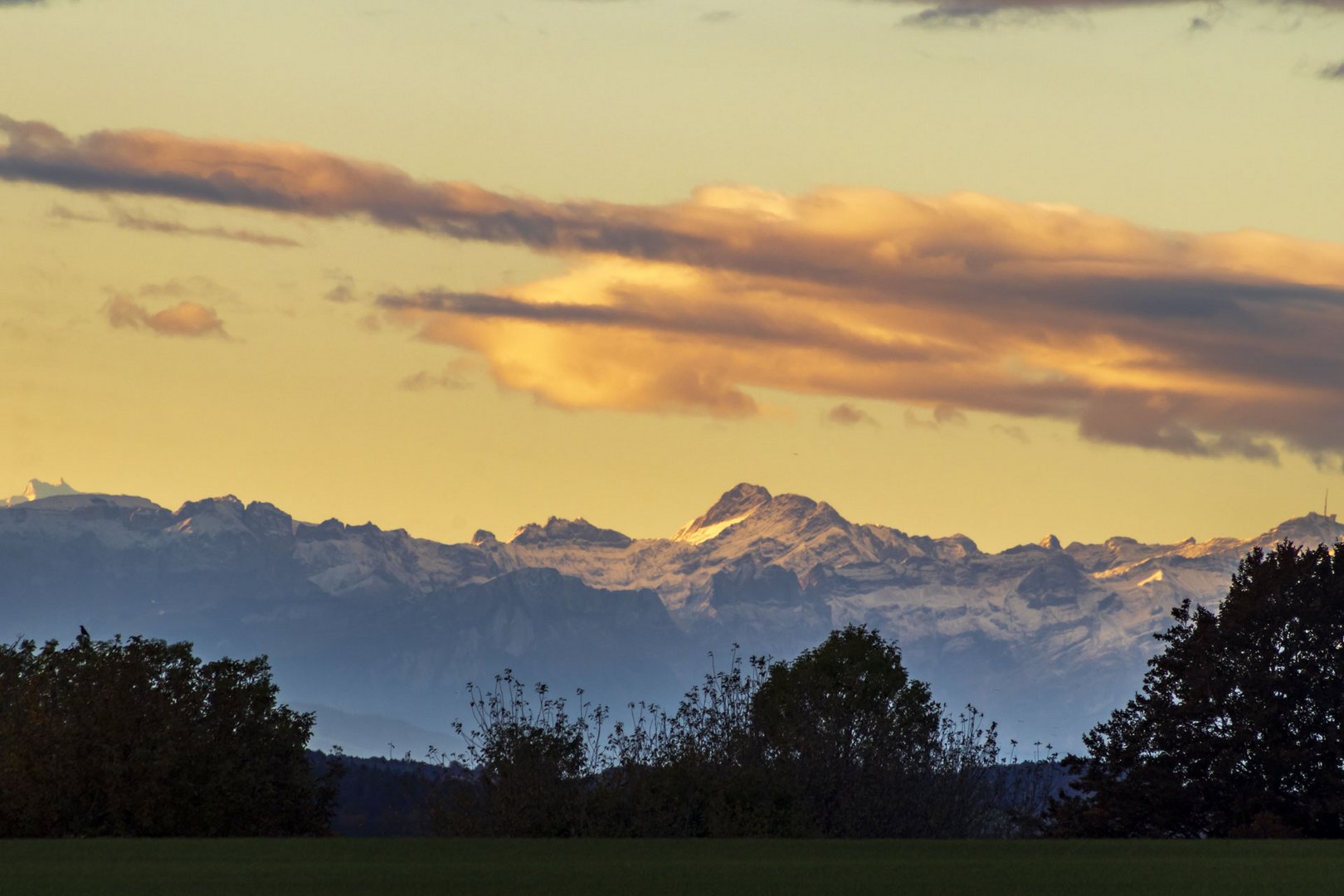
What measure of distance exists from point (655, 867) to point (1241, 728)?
27.6 meters

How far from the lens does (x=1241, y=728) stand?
5762 cm

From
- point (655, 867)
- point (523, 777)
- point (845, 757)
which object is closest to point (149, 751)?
point (523, 777)

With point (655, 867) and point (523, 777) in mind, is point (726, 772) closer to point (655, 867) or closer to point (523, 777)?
point (523, 777)

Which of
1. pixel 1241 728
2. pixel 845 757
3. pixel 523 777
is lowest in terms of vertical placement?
pixel 523 777

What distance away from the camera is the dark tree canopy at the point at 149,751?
4647cm

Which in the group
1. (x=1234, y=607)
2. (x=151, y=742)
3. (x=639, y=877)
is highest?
(x=1234, y=607)

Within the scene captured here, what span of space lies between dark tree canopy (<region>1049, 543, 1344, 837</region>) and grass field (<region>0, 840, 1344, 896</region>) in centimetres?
1474

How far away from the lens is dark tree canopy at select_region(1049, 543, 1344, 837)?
187 feet

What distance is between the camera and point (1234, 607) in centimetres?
6000

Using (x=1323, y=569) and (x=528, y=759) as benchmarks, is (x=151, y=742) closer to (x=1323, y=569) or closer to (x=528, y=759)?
(x=528, y=759)

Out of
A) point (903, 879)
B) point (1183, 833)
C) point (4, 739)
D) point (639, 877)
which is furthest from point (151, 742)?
point (1183, 833)

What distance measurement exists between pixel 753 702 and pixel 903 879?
56.5 feet

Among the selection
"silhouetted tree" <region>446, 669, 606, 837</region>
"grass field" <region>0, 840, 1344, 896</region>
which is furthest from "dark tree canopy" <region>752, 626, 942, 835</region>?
"grass field" <region>0, 840, 1344, 896</region>

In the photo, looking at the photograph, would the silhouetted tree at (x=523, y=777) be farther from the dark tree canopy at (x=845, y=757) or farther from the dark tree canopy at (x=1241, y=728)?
the dark tree canopy at (x=1241, y=728)
